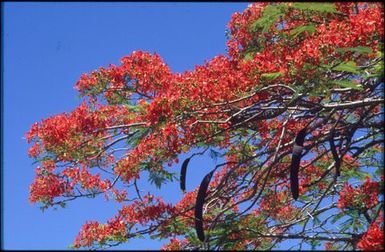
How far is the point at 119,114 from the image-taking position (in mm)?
9211

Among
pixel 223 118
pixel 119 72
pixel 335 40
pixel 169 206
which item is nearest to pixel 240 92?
pixel 223 118

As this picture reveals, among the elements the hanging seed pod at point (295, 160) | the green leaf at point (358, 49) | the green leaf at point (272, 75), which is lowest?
the hanging seed pod at point (295, 160)

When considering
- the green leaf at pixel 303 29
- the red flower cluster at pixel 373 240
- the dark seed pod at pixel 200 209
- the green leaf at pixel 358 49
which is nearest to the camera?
the red flower cluster at pixel 373 240

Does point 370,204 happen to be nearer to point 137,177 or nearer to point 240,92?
point 240,92

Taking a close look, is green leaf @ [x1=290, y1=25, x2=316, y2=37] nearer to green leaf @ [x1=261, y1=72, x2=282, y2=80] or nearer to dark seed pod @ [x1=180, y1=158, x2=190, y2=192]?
green leaf @ [x1=261, y1=72, x2=282, y2=80]

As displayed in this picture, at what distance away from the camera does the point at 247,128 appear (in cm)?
858

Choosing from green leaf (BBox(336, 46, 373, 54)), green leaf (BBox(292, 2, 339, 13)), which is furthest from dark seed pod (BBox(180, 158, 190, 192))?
green leaf (BBox(336, 46, 373, 54))

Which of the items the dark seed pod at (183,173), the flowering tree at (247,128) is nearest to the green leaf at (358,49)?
the flowering tree at (247,128)

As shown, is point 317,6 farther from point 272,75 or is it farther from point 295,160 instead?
point 295,160

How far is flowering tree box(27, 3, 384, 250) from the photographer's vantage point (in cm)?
703

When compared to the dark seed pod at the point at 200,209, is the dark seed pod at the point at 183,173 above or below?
above

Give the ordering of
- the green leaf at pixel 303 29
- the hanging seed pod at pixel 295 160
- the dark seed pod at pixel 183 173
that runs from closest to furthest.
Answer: the hanging seed pod at pixel 295 160
the green leaf at pixel 303 29
the dark seed pod at pixel 183 173

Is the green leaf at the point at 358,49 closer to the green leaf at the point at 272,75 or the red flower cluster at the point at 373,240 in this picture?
the green leaf at the point at 272,75

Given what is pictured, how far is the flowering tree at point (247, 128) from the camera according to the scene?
7031 mm
